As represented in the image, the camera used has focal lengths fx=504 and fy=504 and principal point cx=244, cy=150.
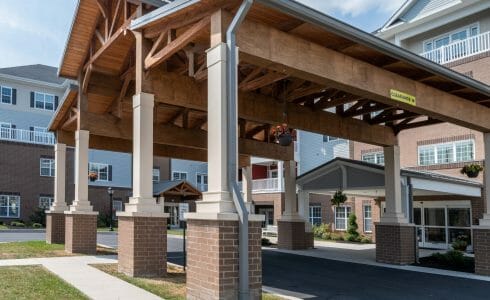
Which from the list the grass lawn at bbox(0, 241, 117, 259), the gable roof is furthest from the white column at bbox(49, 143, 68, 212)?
the gable roof

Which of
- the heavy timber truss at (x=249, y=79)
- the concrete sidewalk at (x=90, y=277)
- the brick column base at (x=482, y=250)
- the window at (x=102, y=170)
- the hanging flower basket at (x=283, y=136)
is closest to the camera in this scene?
the concrete sidewalk at (x=90, y=277)

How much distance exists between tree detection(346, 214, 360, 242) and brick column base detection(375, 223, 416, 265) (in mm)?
11215

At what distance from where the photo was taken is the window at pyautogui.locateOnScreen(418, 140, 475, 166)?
22953 millimetres

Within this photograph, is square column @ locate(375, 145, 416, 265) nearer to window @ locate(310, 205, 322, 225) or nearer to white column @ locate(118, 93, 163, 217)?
white column @ locate(118, 93, 163, 217)

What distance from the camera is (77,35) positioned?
16.0m

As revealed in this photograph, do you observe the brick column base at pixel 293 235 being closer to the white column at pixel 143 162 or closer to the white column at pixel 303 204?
the white column at pixel 303 204

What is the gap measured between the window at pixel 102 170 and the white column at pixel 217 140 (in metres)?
37.0

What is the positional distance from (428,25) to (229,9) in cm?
2116

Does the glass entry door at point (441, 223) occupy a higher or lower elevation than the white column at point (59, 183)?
lower

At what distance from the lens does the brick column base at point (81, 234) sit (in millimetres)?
16312

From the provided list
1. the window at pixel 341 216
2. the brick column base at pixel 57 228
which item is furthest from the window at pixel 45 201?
the window at pixel 341 216

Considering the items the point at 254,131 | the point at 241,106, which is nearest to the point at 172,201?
the point at 254,131

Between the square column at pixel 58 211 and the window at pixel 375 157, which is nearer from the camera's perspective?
the square column at pixel 58 211

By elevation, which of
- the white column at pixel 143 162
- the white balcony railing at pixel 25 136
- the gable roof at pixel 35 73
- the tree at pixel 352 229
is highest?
the gable roof at pixel 35 73
